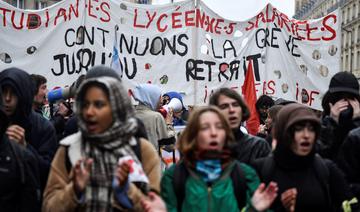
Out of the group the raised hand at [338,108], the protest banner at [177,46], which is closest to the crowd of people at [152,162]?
the raised hand at [338,108]

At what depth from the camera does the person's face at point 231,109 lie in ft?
10.3

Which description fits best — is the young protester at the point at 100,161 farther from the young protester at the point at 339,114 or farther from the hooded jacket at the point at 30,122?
the young protester at the point at 339,114

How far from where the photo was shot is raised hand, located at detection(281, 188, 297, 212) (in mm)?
2521

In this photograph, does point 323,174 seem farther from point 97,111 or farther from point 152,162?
point 97,111

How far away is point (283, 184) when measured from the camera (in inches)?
105

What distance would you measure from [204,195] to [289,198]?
18.9 inches

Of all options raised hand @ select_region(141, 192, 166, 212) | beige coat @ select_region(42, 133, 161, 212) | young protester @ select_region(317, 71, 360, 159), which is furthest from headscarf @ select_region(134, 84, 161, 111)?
raised hand @ select_region(141, 192, 166, 212)

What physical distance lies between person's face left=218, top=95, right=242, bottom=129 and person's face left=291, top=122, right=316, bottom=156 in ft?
1.77

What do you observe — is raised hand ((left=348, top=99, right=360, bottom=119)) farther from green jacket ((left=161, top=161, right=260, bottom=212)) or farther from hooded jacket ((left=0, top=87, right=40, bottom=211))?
hooded jacket ((left=0, top=87, right=40, bottom=211))

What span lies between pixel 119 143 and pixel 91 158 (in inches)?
5.9

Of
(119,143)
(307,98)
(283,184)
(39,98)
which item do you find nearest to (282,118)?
(283,184)

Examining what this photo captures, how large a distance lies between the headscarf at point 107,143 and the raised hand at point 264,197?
0.62 metres

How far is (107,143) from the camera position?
228cm

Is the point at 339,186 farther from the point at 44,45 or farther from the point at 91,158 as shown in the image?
the point at 44,45
